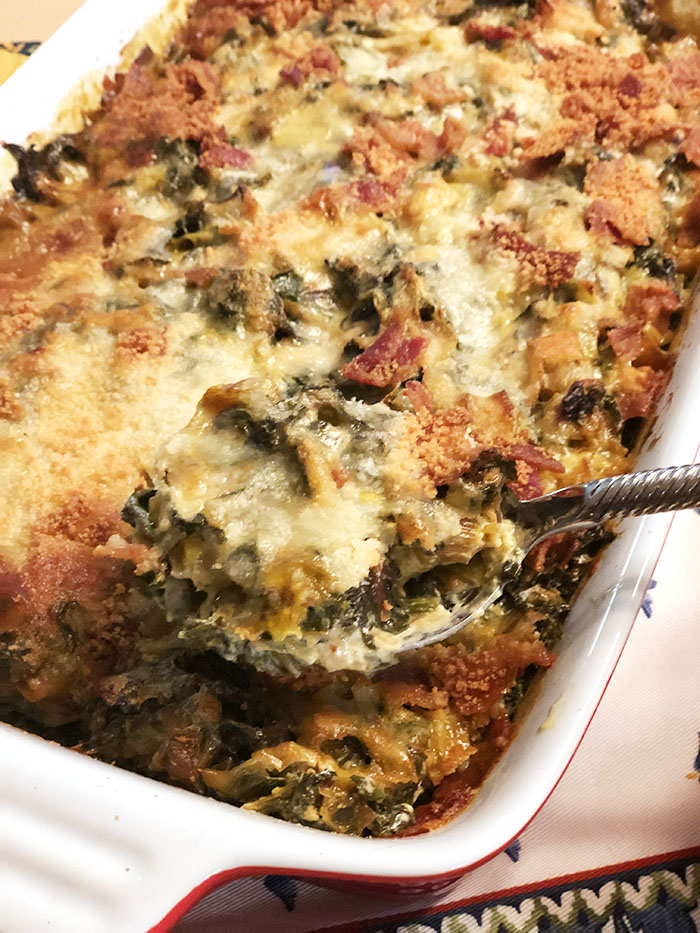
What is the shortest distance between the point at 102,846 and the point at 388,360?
0.99m

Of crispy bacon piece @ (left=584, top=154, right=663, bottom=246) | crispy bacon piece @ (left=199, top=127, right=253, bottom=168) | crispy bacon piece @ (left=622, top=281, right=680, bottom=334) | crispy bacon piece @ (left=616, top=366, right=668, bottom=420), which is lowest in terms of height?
crispy bacon piece @ (left=616, top=366, right=668, bottom=420)

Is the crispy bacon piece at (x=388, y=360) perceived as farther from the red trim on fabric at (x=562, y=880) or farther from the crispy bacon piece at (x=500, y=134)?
the red trim on fabric at (x=562, y=880)

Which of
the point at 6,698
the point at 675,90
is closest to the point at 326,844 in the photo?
the point at 6,698

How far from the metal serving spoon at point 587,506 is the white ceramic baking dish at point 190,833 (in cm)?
11

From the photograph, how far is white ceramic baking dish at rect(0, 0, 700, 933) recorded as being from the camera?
3.48 feet

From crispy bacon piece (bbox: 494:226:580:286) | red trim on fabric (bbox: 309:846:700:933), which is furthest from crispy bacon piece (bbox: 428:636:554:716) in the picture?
crispy bacon piece (bbox: 494:226:580:286)

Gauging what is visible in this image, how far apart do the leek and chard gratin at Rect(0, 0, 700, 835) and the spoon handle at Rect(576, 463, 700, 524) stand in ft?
0.46

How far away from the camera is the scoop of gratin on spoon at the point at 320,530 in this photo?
4.12ft

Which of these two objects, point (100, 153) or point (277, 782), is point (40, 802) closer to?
point (277, 782)

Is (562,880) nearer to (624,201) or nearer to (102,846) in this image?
(102,846)

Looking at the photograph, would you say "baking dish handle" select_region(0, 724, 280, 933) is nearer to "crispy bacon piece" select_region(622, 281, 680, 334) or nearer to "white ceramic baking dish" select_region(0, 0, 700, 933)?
"white ceramic baking dish" select_region(0, 0, 700, 933)

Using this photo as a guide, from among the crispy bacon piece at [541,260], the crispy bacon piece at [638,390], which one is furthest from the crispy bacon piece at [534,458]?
the crispy bacon piece at [541,260]

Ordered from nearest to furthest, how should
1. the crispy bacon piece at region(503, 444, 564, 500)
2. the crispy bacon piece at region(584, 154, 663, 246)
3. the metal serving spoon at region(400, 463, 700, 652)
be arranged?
the metal serving spoon at region(400, 463, 700, 652)
the crispy bacon piece at region(503, 444, 564, 500)
the crispy bacon piece at region(584, 154, 663, 246)

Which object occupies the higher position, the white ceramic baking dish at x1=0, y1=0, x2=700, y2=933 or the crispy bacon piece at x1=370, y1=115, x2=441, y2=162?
the crispy bacon piece at x1=370, y1=115, x2=441, y2=162
